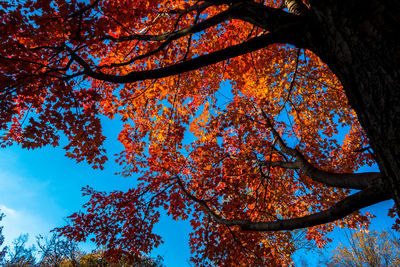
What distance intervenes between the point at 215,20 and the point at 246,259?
6642 mm

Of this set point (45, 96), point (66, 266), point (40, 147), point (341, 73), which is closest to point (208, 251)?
point (40, 147)

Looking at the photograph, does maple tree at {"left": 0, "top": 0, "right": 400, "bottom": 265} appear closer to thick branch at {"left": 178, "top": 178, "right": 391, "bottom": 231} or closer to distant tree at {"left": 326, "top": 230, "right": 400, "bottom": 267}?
thick branch at {"left": 178, "top": 178, "right": 391, "bottom": 231}

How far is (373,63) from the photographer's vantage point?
1.36m

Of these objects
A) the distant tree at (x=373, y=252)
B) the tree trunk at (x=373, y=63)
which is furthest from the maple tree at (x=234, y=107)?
the distant tree at (x=373, y=252)

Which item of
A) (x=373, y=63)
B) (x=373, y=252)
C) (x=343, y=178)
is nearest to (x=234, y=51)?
(x=373, y=63)

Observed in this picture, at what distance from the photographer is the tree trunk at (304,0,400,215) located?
130 centimetres

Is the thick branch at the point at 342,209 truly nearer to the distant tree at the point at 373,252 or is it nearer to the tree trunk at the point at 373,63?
the tree trunk at the point at 373,63

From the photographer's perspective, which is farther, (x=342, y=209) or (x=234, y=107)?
(x=234, y=107)

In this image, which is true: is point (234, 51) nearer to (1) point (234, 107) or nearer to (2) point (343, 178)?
(2) point (343, 178)

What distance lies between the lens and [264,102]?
883cm

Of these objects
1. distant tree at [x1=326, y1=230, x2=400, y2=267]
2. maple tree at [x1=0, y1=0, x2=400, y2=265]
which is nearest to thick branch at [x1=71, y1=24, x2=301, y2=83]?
maple tree at [x1=0, y1=0, x2=400, y2=265]

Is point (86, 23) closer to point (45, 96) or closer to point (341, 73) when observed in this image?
point (45, 96)

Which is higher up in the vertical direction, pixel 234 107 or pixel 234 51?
pixel 234 107

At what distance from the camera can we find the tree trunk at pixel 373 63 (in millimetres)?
1298
